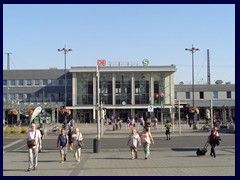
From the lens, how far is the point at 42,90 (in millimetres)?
85750

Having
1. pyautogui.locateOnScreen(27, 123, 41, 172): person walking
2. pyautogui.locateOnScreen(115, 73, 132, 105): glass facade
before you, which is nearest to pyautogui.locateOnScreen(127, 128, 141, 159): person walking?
pyautogui.locateOnScreen(27, 123, 41, 172): person walking

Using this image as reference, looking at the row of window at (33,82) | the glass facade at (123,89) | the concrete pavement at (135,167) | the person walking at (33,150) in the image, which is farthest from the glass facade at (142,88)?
the person walking at (33,150)

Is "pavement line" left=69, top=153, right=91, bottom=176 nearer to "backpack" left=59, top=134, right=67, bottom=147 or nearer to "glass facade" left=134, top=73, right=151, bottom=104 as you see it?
"backpack" left=59, top=134, right=67, bottom=147

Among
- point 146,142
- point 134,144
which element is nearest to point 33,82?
point 134,144

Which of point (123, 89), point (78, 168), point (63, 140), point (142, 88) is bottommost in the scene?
point (78, 168)

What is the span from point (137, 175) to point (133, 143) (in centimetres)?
566

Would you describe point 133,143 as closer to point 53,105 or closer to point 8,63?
point 53,105

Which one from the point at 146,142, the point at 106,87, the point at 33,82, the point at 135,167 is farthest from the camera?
the point at 33,82

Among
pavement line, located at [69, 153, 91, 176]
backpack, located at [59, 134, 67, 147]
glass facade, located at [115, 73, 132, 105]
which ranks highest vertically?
glass facade, located at [115, 73, 132, 105]

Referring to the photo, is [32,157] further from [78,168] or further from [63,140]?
[63,140]

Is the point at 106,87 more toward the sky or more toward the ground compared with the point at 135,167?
more toward the sky

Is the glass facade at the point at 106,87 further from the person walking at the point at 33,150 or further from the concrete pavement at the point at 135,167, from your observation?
the person walking at the point at 33,150

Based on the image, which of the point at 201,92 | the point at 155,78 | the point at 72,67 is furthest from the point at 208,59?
the point at 72,67
